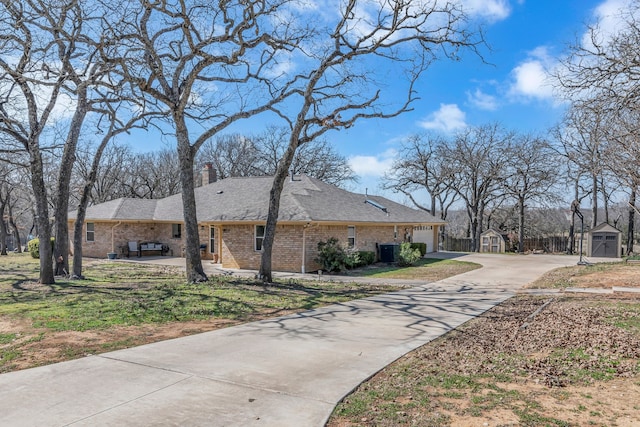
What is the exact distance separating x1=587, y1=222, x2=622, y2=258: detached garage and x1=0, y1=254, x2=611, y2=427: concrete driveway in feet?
71.8

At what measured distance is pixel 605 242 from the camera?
87.0 ft

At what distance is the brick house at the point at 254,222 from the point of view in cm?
1888

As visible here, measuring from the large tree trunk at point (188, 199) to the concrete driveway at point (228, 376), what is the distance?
19.5 ft

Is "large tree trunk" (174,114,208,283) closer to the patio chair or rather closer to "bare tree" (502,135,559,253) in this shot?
the patio chair

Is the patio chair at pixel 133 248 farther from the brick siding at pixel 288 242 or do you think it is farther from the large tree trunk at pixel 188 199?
the large tree trunk at pixel 188 199

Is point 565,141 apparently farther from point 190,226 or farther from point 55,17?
point 55,17

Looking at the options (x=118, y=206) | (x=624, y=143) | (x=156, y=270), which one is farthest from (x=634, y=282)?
(x=118, y=206)

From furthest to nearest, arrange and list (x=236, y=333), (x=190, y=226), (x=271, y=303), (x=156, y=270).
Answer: (x=156, y=270) < (x=190, y=226) < (x=271, y=303) < (x=236, y=333)

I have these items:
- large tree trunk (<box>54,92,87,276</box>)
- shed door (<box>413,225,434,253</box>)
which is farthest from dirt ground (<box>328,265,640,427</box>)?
shed door (<box>413,225,434,253</box>)

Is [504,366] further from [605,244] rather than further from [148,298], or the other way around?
[605,244]

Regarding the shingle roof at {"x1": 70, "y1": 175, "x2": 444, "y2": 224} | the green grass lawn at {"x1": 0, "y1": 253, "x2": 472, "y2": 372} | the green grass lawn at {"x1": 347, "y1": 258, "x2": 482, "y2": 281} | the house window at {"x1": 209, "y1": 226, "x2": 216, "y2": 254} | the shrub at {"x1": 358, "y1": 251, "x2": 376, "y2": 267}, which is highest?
the shingle roof at {"x1": 70, "y1": 175, "x2": 444, "y2": 224}

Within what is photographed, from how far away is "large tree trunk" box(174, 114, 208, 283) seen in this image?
14.1 meters

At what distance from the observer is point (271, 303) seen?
11.1m

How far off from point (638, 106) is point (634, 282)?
7.18 metres
